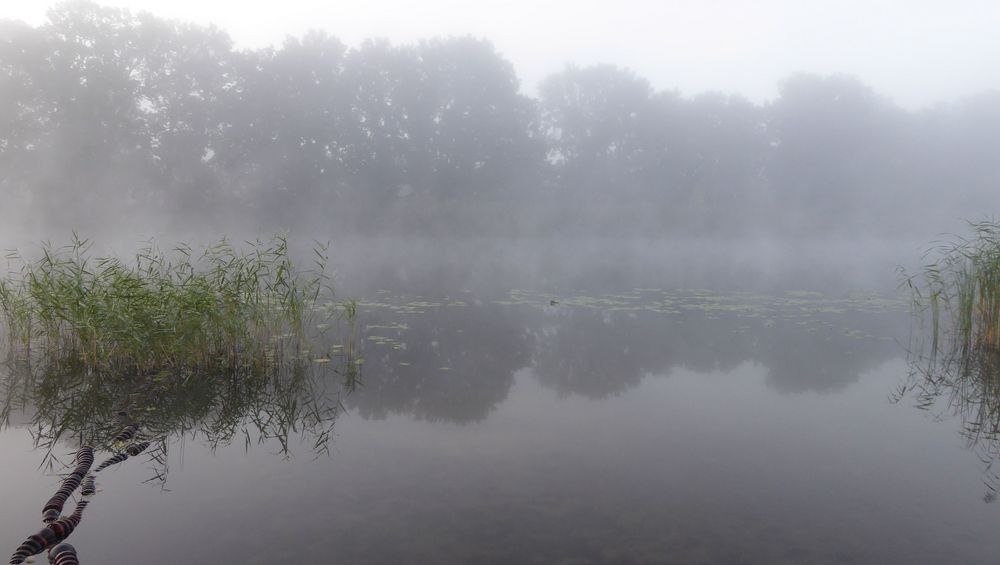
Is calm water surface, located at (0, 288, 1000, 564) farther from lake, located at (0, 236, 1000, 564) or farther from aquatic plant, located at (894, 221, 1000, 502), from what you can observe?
aquatic plant, located at (894, 221, 1000, 502)

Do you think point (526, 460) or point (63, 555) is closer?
point (63, 555)

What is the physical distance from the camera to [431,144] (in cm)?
4372

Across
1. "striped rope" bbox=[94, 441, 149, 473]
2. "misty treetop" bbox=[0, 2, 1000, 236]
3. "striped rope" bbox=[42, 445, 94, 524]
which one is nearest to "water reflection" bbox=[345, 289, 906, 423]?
"striped rope" bbox=[94, 441, 149, 473]

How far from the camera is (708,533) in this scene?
3.86 metres

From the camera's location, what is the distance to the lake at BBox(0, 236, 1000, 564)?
3736 millimetres

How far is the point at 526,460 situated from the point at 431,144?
40836 millimetres

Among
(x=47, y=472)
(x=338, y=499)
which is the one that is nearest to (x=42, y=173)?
(x=47, y=472)

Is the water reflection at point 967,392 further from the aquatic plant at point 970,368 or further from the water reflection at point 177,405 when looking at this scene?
the water reflection at point 177,405

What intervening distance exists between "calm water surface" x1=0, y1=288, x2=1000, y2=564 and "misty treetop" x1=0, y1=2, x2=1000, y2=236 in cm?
3203

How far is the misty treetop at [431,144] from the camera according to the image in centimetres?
3177

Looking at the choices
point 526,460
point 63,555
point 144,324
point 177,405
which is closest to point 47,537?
point 63,555

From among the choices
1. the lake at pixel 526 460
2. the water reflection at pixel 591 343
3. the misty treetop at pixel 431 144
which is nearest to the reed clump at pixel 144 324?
the lake at pixel 526 460

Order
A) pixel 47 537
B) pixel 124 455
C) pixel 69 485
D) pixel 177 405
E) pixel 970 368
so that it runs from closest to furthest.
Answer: pixel 47 537 < pixel 69 485 < pixel 124 455 < pixel 177 405 < pixel 970 368

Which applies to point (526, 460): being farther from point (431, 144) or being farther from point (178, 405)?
point (431, 144)
